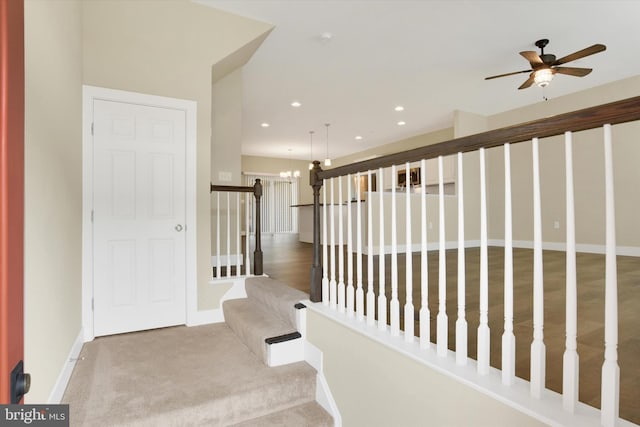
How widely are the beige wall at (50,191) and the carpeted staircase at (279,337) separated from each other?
116 cm

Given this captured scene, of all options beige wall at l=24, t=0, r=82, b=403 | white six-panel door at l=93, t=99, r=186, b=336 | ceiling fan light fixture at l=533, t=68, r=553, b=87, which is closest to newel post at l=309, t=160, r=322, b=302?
white six-panel door at l=93, t=99, r=186, b=336

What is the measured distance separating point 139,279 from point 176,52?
213 cm

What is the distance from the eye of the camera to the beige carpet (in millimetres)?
1722

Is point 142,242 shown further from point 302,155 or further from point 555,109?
point 302,155

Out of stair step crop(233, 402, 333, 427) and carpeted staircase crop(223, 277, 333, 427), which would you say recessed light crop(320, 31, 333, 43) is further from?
stair step crop(233, 402, 333, 427)

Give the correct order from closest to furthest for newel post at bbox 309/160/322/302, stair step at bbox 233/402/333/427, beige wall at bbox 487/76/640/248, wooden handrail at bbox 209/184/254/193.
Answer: stair step at bbox 233/402/333/427 → newel post at bbox 309/160/322/302 → wooden handrail at bbox 209/184/254/193 → beige wall at bbox 487/76/640/248

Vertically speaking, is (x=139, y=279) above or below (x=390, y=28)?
below

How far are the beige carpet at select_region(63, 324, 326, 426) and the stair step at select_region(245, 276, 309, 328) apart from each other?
14.9 inches

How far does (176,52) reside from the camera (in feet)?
9.77

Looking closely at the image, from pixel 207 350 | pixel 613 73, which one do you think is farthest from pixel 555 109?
pixel 207 350

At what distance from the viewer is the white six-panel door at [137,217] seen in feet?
8.78

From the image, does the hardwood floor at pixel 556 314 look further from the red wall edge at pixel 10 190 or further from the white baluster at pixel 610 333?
the red wall edge at pixel 10 190

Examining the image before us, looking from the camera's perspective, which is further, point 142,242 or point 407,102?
point 407,102

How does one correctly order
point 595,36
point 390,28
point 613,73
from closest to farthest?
point 390,28 < point 595,36 < point 613,73
